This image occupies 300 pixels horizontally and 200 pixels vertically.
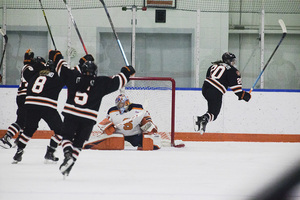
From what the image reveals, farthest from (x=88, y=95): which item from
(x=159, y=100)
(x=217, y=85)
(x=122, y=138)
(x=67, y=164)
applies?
(x=159, y=100)

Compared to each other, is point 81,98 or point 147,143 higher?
point 81,98

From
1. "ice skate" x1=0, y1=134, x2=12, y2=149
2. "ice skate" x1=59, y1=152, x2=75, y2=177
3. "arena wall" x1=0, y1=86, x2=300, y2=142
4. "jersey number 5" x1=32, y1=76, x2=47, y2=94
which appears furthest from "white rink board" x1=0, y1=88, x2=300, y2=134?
"ice skate" x1=59, y1=152, x2=75, y2=177

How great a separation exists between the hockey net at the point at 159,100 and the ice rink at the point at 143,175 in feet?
1.44

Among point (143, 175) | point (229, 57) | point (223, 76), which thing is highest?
point (229, 57)

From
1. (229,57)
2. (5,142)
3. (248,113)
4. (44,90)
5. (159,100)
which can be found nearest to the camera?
(44,90)

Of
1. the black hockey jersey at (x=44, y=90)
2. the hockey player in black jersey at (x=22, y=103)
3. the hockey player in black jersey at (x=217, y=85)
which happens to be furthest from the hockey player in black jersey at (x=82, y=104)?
the hockey player in black jersey at (x=217, y=85)

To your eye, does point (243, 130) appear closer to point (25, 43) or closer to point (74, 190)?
point (25, 43)

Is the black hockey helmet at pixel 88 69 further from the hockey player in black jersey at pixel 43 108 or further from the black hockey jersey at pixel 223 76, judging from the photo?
the black hockey jersey at pixel 223 76

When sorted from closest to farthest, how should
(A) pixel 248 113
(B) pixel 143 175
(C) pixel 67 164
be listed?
(C) pixel 67 164, (B) pixel 143 175, (A) pixel 248 113

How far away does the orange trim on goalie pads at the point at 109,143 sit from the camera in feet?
18.0

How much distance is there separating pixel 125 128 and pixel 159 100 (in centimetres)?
72

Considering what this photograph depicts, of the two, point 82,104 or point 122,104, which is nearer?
point 82,104

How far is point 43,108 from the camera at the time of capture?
13.0 feet

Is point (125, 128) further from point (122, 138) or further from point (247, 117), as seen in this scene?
point (247, 117)
